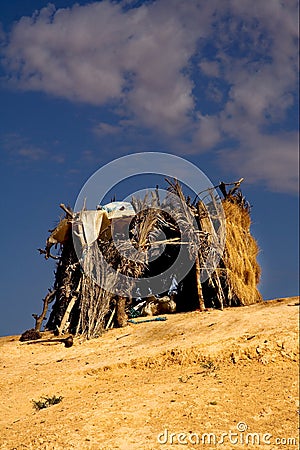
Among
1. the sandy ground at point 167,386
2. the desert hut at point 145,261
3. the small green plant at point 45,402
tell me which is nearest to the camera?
the sandy ground at point 167,386

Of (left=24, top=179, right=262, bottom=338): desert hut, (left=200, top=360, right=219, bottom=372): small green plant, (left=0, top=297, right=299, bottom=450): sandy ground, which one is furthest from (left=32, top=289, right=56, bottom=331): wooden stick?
(left=200, top=360, right=219, bottom=372): small green plant

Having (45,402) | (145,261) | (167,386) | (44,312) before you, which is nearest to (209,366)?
(167,386)

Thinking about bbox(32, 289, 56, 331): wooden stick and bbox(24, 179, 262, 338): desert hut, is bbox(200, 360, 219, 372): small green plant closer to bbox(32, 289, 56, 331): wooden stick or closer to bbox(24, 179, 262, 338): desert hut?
bbox(24, 179, 262, 338): desert hut

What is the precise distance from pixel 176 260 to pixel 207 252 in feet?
3.54

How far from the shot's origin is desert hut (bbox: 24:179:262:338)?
1377 cm

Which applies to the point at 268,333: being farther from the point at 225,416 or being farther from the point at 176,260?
the point at 176,260

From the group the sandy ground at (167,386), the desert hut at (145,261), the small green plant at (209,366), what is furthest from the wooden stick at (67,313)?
the small green plant at (209,366)

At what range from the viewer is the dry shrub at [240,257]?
1380 cm

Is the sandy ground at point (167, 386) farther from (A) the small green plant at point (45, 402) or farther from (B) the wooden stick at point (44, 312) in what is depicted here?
(B) the wooden stick at point (44, 312)

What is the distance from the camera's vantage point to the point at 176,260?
14648 millimetres

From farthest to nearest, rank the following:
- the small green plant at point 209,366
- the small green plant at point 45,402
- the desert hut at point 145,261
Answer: the desert hut at point 145,261 → the small green plant at point 209,366 → the small green plant at point 45,402

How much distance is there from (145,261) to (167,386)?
221 inches

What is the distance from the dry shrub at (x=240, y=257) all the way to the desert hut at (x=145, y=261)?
3cm

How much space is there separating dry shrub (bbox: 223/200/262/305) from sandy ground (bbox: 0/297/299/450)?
1.17 m
